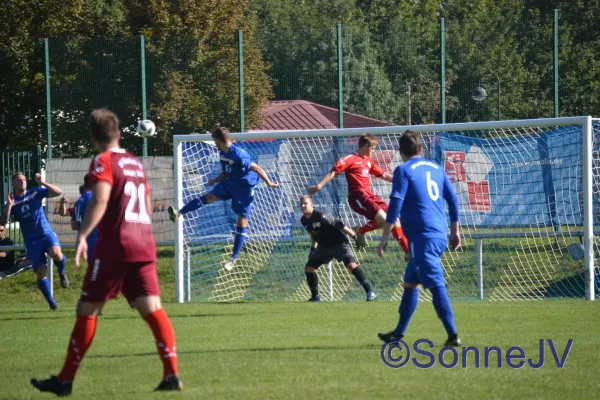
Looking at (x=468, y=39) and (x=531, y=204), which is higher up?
(x=468, y=39)

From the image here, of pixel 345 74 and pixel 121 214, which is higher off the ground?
pixel 345 74

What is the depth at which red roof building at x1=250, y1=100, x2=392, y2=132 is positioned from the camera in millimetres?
21172

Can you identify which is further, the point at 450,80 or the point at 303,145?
the point at 450,80

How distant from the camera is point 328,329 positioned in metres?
10.5

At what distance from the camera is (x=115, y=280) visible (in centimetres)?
650

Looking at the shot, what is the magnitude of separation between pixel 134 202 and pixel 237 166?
7.09m

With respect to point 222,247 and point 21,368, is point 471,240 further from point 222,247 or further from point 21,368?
point 21,368

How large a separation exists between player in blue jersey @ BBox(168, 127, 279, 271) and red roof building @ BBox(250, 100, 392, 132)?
6.97m

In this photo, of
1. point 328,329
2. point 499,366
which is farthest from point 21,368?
point 499,366

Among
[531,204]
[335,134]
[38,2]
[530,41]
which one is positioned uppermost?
[38,2]

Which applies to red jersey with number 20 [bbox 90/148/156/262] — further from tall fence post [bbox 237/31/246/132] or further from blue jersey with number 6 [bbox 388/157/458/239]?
tall fence post [bbox 237/31/246/132]

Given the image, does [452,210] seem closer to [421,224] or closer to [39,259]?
[421,224]

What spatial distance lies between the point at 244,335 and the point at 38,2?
26349 mm

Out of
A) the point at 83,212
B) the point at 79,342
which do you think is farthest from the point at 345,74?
the point at 79,342
